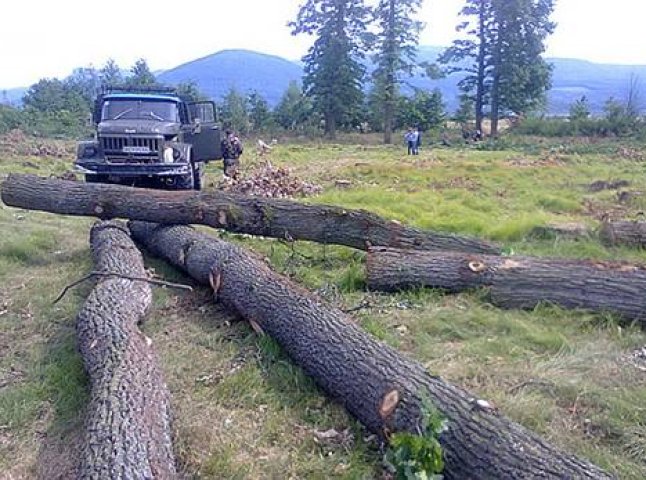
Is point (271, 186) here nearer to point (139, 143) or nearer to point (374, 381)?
point (139, 143)

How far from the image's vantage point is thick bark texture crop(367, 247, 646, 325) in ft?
17.9

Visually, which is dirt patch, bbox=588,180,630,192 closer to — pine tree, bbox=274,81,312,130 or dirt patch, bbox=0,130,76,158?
dirt patch, bbox=0,130,76,158

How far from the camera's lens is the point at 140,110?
36.7 ft

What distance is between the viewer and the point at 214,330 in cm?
531

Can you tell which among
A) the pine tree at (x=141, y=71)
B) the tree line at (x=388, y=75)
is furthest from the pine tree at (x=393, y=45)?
the pine tree at (x=141, y=71)

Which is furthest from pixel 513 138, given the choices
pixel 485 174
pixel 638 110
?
pixel 485 174

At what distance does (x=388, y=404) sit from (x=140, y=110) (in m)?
8.99

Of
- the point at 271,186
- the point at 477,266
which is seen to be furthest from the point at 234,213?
the point at 271,186

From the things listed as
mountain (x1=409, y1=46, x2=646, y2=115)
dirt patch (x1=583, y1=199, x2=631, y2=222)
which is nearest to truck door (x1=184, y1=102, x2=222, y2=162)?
dirt patch (x1=583, y1=199, x2=631, y2=222)

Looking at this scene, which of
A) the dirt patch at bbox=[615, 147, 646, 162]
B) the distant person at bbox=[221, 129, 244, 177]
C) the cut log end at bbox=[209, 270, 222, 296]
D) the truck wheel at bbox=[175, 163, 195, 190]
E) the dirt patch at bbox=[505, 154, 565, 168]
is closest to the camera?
the cut log end at bbox=[209, 270, 222, 296]

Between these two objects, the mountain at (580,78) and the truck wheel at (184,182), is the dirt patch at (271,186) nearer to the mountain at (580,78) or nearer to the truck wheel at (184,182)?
the truck wheel at (184,182)

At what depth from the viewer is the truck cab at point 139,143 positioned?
10.2 metres

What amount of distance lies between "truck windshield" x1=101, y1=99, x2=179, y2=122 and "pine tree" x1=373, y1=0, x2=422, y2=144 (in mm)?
24091

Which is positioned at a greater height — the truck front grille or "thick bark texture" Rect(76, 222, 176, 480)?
the truck front grille
